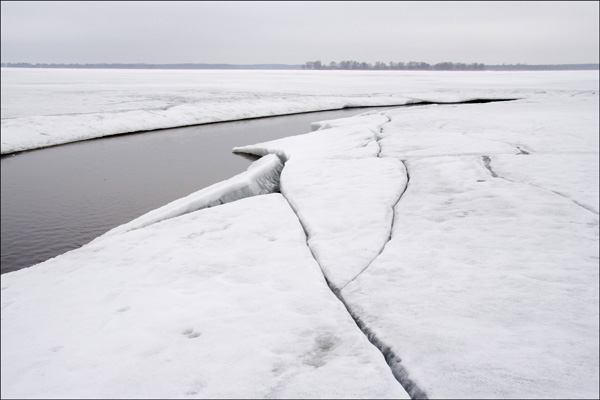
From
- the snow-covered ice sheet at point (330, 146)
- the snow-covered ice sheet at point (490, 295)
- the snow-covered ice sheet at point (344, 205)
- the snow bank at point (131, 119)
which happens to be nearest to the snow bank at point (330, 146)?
the snow-covered ice sheet at point (330, 146)

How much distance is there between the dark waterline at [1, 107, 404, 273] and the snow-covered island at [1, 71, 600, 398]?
3.76 ft

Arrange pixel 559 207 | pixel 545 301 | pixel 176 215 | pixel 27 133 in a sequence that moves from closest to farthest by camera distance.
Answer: pixel 545 301, pixel 559 207, pixel 176 215, pixel 27 133

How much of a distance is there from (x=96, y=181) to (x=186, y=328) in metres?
5.74

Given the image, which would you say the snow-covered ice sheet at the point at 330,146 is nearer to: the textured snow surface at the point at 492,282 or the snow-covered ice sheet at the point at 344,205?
the snow-covered ice sheet at the point at 344,205

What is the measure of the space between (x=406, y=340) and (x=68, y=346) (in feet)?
6.01

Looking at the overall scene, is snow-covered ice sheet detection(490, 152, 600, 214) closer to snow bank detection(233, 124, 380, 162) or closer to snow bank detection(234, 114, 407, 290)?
snow bank detection(234, 114, 407, 290)

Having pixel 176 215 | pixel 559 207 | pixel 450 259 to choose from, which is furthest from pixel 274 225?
pixel 559 207

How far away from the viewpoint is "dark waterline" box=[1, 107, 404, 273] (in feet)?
16.3

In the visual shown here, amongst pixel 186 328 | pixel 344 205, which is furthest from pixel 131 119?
pixel 186 328

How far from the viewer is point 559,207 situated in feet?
12.6

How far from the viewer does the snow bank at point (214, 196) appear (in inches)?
179

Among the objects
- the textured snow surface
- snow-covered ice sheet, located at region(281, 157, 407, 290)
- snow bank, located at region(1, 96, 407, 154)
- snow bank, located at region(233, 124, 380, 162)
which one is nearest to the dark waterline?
snow bank, located at region(1, 96, 407, 154)

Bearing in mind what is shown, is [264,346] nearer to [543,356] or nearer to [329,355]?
[329,355]

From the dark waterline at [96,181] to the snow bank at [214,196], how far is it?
2.50 feet
